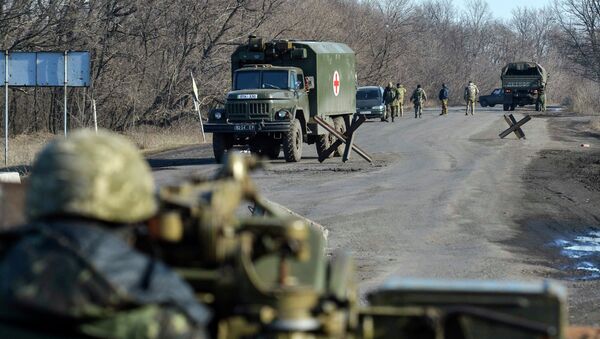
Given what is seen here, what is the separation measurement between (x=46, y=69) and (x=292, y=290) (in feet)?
74.6

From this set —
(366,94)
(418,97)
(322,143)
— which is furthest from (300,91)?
(418,97)

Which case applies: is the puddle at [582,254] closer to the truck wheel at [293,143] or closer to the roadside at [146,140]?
the truck wheel at [293,143]

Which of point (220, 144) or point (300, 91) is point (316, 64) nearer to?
point (300, 91)

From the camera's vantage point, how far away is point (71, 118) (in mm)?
39344

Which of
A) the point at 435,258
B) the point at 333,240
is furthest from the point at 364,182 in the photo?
the point at 435,258

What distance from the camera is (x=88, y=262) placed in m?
2.93

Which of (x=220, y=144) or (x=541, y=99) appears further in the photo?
(x=541, y=99)

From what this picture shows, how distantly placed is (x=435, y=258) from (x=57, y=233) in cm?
1079

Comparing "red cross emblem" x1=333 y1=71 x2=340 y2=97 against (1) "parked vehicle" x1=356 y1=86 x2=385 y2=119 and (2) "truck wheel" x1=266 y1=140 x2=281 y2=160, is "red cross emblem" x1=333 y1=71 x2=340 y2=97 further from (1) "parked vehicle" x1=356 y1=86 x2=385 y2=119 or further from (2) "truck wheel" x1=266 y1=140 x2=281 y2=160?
(1) "parked vehicle" x1=356 y1=86 x2=385 y2=119

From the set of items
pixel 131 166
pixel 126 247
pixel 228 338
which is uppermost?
pixel 131 166

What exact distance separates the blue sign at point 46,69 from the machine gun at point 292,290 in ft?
70.4

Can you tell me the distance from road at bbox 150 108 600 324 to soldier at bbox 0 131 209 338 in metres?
7.35

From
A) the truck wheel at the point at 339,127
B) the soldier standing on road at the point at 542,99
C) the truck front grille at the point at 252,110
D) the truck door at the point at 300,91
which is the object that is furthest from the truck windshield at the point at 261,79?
the soldier standing on road at the point at 542,99

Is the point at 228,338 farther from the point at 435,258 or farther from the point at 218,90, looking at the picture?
the point at 218,90
